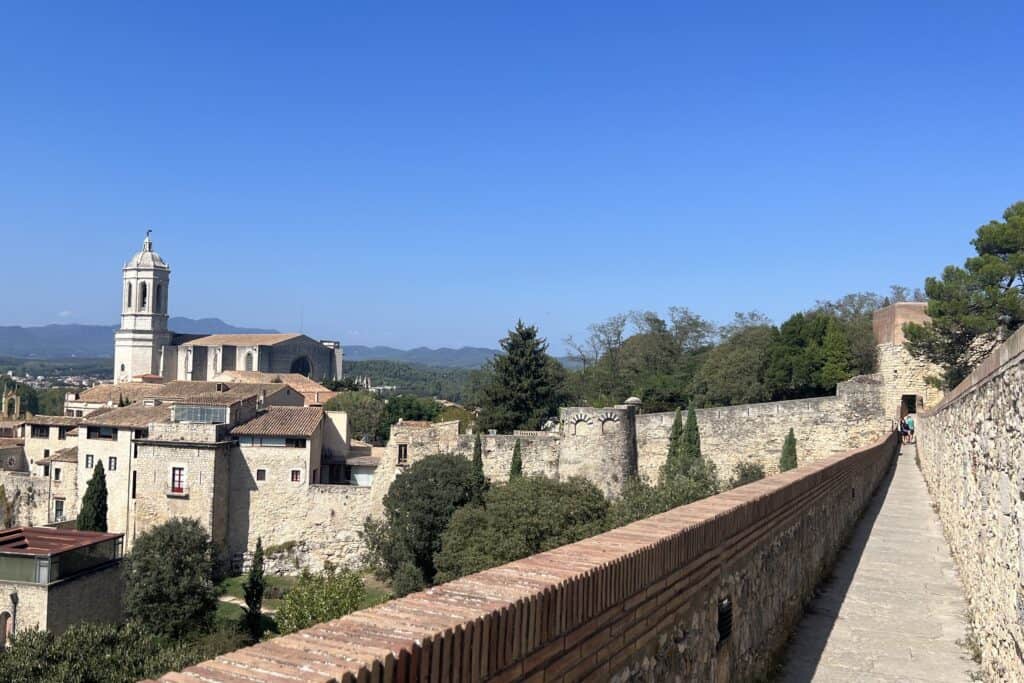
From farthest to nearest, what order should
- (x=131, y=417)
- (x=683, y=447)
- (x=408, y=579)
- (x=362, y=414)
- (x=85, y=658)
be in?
(x=362, y=414)
(x=131, y=417)
(x=683, y=447)
(x=408, y=579)
(x=85, y=658)

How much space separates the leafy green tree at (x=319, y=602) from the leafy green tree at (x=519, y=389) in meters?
16.7

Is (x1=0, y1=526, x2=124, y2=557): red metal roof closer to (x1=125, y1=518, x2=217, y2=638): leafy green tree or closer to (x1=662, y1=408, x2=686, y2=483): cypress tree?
(x1=125, y1=518, x2=217, y2=638): leafy green tree

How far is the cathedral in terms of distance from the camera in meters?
92.4

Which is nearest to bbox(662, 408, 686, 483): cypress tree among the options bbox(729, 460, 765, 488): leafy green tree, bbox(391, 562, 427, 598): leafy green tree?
bbox(729, 460, 765, 488): leafy green tree

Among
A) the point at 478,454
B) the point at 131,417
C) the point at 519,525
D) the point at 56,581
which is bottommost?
the point at 56,581

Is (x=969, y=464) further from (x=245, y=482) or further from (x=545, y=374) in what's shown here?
(x=545, y=374)

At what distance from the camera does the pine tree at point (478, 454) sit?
1335 inches

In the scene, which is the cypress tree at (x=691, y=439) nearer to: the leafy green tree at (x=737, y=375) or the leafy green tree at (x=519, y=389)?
the leafy green tree at (x=737, y=375)

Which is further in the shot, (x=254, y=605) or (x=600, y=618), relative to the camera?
(x=254, y=605)

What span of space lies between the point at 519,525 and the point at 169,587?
12.2 meters

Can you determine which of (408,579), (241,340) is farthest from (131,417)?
(241,340)

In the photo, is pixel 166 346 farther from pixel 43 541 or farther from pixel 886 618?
pixel 886 618

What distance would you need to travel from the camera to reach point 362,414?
60.7 m

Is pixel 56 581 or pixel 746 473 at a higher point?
pixel 746 473
